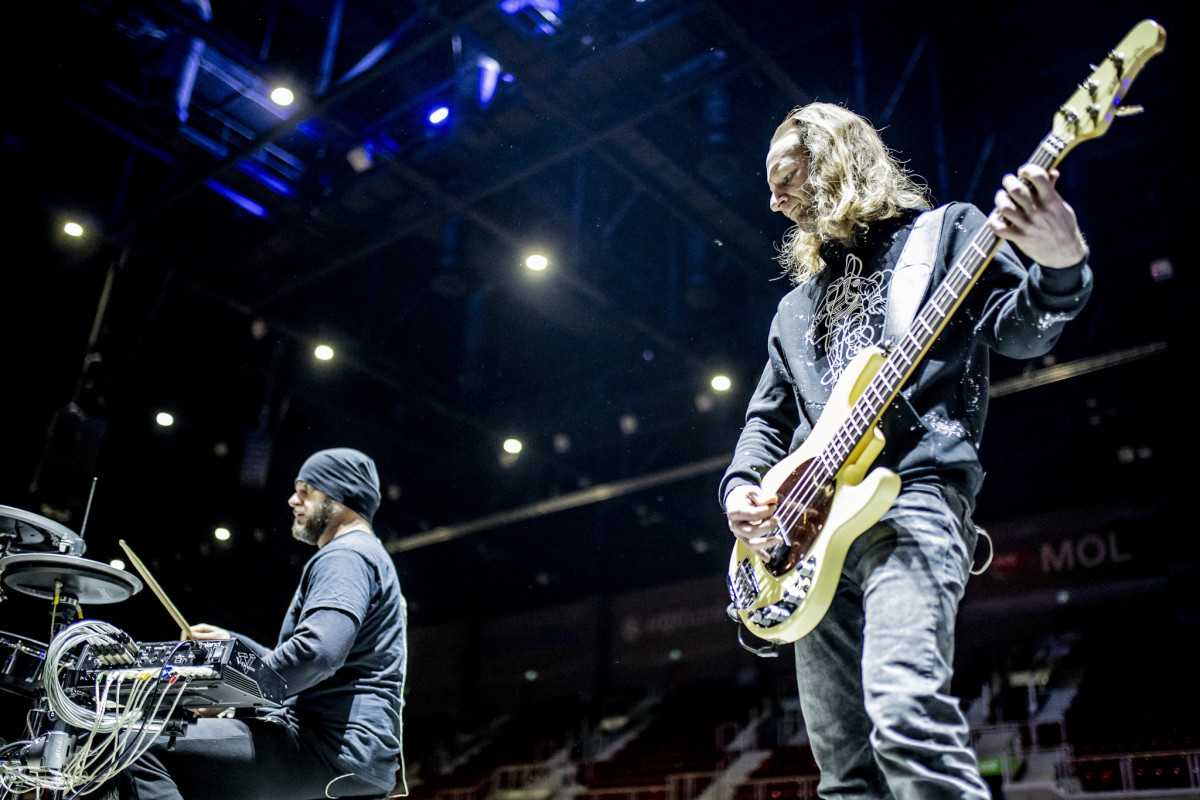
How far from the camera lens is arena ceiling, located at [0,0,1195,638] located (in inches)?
300

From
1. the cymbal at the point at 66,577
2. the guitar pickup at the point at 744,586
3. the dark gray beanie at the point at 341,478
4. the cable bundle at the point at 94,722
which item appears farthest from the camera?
the dark gray beanie at the point at 341,478

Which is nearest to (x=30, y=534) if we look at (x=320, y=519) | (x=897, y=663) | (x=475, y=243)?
(x=320, y=519)

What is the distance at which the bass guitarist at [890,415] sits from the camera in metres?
1.66

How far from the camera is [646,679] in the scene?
53.5 ft

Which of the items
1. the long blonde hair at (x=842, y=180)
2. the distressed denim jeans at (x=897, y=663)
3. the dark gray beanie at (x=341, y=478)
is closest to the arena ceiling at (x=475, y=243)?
the dark gray beanie at (x=341, y=478)

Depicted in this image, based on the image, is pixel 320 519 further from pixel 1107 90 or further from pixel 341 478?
pixel 1107 90

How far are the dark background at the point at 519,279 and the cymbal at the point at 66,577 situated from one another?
5.29 metres

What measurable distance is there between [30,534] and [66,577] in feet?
0.83

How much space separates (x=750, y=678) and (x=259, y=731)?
13173 millimetres

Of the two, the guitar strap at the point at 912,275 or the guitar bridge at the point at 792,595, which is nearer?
the guitar bridge at the point at 792,595

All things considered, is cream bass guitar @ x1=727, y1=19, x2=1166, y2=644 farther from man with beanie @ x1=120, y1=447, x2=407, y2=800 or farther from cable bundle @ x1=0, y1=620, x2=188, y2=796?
cable bundle @ x1=0, y1=620, x2=188, y2=796

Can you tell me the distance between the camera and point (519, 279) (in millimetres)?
10438

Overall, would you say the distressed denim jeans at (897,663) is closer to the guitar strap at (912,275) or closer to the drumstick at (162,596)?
the guitar strap at (912,275)

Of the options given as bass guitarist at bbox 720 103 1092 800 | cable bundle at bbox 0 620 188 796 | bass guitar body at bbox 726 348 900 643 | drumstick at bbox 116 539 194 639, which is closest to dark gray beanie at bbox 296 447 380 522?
drumstick at bbox 116 539 194 639
